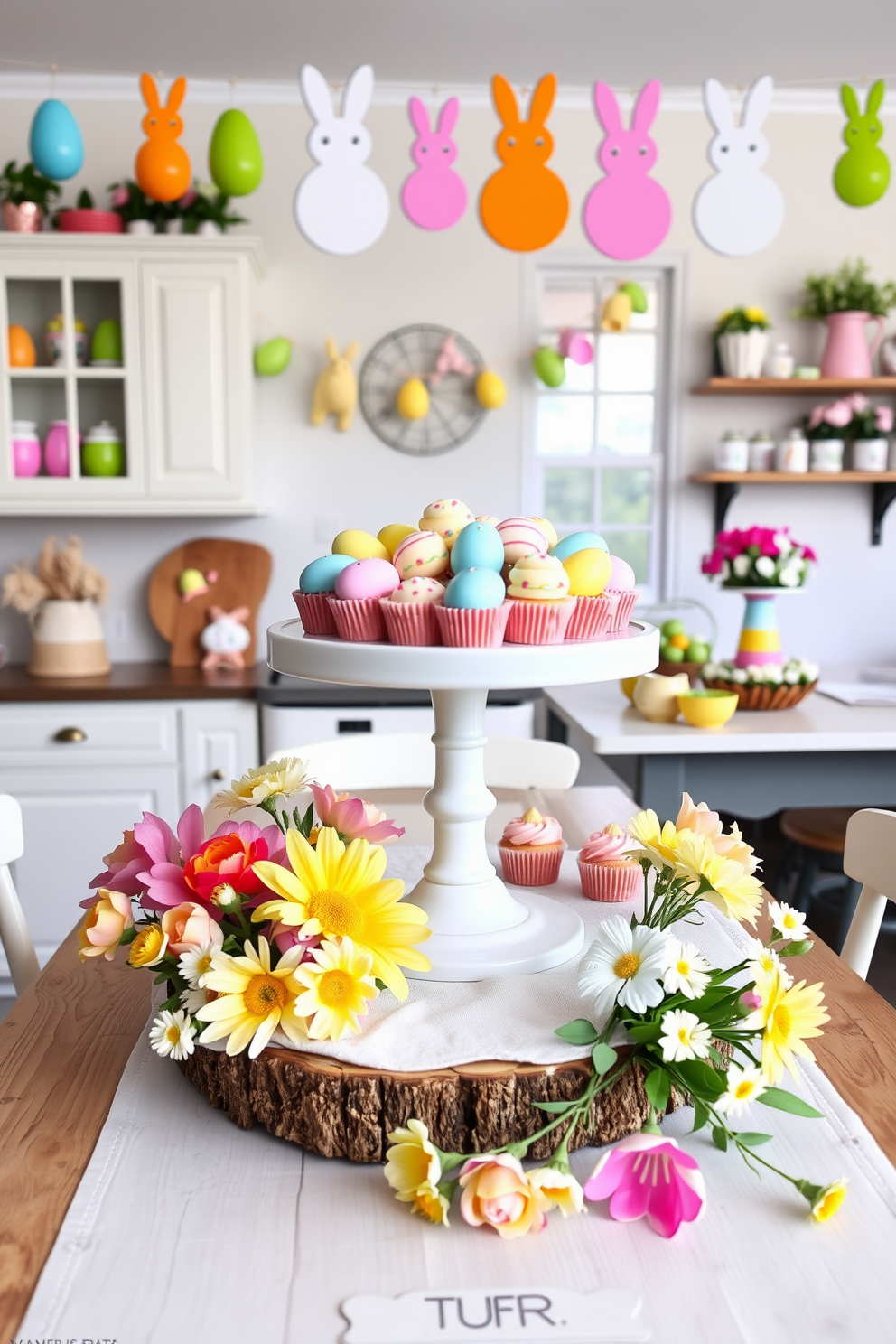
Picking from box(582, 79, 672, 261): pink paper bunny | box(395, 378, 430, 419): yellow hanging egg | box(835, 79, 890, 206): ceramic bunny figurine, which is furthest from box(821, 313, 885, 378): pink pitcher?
box(582, 79, 672, 261): pink paper bunny

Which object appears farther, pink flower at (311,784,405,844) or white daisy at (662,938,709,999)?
pink flower at (311,784,405,844)

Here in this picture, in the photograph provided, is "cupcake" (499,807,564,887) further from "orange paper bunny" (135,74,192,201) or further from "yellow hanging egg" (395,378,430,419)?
"yellow hanging egg" (395,378,430,419)

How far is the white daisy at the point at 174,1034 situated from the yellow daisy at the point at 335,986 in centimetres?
10

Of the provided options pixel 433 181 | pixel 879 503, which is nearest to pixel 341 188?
pixel 433 181

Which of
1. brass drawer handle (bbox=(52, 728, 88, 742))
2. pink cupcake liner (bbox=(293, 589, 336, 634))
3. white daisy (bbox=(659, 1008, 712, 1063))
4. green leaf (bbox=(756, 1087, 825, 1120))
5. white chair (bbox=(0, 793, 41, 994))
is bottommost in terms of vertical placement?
brass drawer handle (bbox=(52, 728, 88, 742))

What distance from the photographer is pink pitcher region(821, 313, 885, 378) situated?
3396 mm

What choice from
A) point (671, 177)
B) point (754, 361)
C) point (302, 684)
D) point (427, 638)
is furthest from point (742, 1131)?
point (671, 177)

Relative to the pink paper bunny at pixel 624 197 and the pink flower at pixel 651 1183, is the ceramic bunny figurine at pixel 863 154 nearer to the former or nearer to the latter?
the pink paper bunny at pixel 624 197

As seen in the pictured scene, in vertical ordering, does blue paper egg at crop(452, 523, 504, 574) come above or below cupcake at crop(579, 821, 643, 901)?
above

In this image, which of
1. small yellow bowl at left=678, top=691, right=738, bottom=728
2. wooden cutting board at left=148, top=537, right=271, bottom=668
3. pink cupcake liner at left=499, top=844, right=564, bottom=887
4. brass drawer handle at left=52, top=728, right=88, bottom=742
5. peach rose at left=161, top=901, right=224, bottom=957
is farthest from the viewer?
wooden cutting board at left=148, top=537, right=271, bottom=668

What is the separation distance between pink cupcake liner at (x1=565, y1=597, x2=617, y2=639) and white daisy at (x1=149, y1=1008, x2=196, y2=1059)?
448 millimetres

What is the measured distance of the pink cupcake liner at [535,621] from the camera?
0.89 metres

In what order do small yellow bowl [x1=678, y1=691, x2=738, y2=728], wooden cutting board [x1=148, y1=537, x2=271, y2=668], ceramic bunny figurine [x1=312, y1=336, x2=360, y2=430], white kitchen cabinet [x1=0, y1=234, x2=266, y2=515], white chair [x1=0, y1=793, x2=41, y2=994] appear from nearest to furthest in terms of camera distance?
white chair [x1=0, y1=793, x2=41, y2=994]
small yellow bowl [x1=678, y1=691, x2=738, y2=728]
white kitchen cabinet [x1=0, y1=234, x2=266, y2=515]
ceramic bunny figurine [x1=312, y1=336, x2=360, y2=430]
wooden cutting board [x1=148, y1=537, x2=271, y2=668]

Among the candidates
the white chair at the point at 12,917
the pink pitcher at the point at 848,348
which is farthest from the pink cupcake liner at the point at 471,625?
the pink pitcher at the point at 848,348
